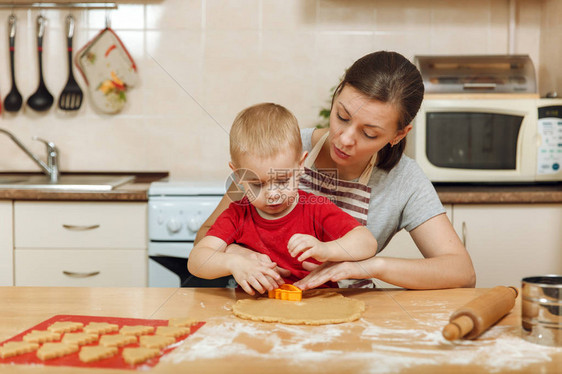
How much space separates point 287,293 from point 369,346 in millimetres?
274

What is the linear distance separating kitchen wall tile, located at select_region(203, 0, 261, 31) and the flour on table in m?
1.99

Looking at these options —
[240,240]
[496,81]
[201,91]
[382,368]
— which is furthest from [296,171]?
[201,91]

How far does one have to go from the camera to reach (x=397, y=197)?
144 centimetres

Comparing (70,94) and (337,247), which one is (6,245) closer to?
(70,94)

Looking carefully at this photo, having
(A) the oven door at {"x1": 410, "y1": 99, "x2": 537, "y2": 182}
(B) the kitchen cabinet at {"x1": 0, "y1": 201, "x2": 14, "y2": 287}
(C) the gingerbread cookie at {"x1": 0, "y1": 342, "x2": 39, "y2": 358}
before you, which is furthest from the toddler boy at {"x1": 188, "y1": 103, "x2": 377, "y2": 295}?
(B) the kitchen cabinet at {"x1": 0, "y1": 201, "x2": 14, "y2": 287}

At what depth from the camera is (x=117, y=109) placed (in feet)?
8.75

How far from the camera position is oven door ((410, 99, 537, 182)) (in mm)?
2266

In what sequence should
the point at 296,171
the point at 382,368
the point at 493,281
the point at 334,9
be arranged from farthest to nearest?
the point at 334,9 < the point at 493,281 < the point at 296,171 < the point at 382,368

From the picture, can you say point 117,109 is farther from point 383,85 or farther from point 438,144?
point 383,85

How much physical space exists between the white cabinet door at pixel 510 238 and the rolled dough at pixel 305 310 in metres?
1.19

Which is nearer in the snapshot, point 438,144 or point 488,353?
point 488,353

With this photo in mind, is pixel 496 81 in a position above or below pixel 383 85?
above

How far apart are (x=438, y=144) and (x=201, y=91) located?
1098 mm

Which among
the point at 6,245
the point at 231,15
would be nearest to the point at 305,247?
the point at 6,245
